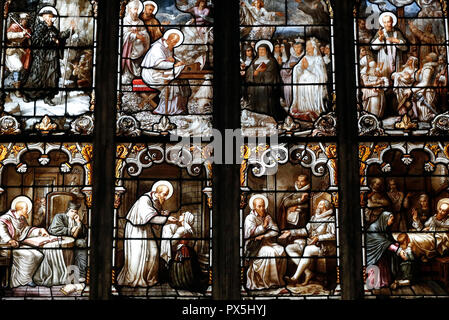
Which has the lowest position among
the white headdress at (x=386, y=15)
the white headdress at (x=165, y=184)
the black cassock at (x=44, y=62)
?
the white headdress at (x=165, y=184)

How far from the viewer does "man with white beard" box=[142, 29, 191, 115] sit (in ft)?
32.0

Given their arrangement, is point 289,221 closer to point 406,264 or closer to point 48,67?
point 406,264

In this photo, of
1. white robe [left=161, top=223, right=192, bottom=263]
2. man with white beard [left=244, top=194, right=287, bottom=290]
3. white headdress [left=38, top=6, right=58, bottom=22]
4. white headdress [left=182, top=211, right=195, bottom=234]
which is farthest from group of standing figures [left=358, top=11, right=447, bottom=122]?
white headdress [left=38, top=6, right=58, bottom=22]

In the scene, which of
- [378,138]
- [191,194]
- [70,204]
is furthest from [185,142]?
[378,138]

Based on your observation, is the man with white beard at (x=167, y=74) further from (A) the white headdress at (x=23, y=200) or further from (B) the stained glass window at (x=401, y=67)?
(B) the stained glass window at (x=401, y=67)

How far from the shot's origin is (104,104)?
9633mm

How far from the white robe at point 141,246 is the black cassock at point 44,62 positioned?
1515mm

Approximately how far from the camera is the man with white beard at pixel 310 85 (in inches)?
383

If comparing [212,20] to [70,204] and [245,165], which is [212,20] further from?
[70,204]

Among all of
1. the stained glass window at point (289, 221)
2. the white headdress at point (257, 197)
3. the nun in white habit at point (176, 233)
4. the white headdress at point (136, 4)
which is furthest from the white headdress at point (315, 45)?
the nun in white habit at point (176, 233)

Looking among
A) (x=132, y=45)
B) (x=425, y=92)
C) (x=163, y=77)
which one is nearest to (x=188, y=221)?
(x=163, y=77)

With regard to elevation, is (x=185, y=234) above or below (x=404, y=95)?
below

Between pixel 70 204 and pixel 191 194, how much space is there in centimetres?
119

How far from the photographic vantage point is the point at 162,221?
9.36 meters
